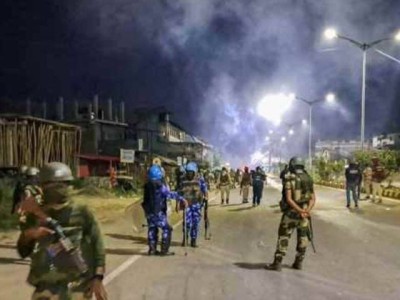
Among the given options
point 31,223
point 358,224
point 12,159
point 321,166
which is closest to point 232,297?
point 31,223

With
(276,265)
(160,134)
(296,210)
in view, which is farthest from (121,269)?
(160,134)

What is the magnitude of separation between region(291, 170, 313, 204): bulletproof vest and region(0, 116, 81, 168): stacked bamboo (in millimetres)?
18723

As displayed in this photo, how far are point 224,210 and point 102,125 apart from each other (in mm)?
39176

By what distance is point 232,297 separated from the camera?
8125mm

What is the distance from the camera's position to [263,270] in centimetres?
1022

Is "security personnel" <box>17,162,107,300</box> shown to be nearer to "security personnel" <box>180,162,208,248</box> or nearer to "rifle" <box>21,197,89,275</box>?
"rifle" <box>21,197,89,275</box>

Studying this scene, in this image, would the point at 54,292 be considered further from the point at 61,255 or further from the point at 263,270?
the point at 263,270

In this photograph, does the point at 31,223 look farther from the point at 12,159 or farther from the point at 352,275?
the point at 12,159

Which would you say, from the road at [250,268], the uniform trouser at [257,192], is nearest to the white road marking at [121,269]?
the road at [250,268]

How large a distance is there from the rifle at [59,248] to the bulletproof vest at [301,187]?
602 cm

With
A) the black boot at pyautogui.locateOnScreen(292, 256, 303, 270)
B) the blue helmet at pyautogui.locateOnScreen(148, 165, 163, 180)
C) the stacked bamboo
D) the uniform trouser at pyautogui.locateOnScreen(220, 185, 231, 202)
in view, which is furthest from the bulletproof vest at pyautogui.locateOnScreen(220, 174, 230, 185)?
the black boot at pyautogui.locateOnScreen(292, 256, 303, 270)

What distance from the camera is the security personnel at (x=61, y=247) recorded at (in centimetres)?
437

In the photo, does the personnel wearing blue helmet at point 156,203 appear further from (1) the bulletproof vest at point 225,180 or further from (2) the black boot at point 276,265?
(1) the bulletproof vest at point 225,180

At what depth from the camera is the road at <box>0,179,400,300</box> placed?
334 inches
